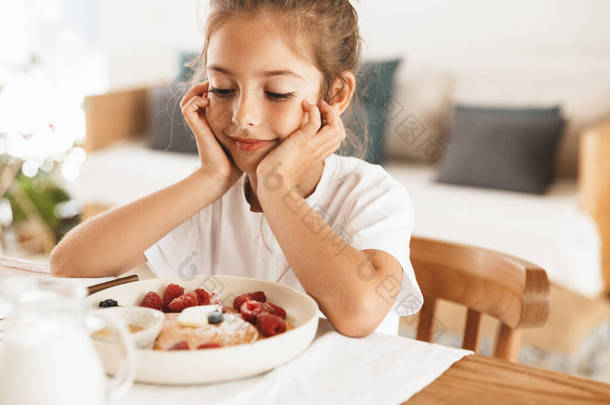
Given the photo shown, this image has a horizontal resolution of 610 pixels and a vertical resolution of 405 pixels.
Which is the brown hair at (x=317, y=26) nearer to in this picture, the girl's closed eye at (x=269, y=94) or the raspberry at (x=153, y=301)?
the girl's closed eye at (x=269, y=94)

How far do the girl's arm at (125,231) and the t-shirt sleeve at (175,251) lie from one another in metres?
0.08

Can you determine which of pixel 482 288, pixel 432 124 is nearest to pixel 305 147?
pixel 482 288

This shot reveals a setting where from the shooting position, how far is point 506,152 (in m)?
2.67

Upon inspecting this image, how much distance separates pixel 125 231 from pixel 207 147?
0.21 metres

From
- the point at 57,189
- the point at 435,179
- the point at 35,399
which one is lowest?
the point at 57,189

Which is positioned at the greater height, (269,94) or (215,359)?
(269,94)

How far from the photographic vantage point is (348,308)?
0.84 m

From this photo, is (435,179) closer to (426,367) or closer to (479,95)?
(479,95)

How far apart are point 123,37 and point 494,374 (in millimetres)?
3742

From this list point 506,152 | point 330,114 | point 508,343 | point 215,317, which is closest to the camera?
point 215,317

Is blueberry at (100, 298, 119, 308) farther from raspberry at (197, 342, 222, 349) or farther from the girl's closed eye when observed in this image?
the girl's closed eye

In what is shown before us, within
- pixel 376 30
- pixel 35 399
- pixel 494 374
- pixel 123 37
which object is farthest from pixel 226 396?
pixel 123 37

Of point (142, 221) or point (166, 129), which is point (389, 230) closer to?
point (142, 221)

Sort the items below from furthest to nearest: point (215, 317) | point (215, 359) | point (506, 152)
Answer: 1. point (506, 152)
2. point (215, 317)
3. point (215, 359)
